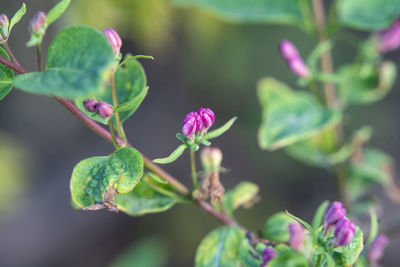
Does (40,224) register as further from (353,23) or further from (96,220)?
(353,23)

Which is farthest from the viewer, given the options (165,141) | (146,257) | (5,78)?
(165,141)

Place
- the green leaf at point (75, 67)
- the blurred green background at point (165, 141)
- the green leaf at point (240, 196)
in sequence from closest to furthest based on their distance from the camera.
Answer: the green leaf at point (75, 67) < the green leaf at point (240, 196) < the blurred green background at point (165, 141)

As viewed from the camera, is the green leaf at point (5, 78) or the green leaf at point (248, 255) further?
the green leaf at point (248, 255)

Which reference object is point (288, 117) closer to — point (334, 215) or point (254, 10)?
point (254, 10)

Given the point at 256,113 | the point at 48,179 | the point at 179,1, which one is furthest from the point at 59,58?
the point at 48,179

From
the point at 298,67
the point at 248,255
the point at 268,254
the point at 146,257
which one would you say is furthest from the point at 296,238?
the point at 146,257

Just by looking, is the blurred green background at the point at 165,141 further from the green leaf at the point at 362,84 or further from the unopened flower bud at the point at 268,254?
the unopened flower bud at the point at 268,254

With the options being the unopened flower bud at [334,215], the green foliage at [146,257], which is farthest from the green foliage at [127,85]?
the green foliage at [146,257]
